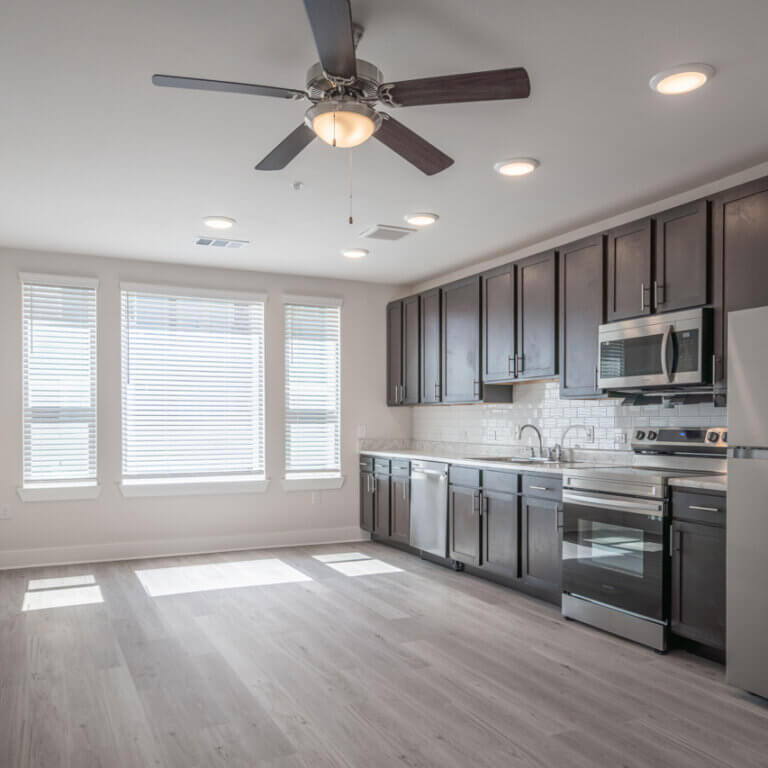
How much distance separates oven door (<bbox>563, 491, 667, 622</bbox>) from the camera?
362 centimetres

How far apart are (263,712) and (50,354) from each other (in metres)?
3.95

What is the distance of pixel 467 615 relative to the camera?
428 centimetres

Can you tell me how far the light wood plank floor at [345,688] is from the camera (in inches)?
101

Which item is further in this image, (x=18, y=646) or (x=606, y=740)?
(x=18, y=646)

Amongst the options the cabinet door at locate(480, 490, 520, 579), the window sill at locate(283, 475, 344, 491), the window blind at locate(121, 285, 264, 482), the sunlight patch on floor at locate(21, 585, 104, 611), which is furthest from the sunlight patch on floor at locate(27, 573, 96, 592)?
the cabinet door at locate(480, 490, 520, 579)

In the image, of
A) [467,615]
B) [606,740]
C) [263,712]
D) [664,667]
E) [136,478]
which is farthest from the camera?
[136,478]

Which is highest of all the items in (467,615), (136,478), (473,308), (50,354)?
(473,308)

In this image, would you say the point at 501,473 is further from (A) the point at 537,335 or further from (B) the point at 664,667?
(B) the point at 664,667

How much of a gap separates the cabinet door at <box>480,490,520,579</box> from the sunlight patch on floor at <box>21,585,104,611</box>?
2.60 m

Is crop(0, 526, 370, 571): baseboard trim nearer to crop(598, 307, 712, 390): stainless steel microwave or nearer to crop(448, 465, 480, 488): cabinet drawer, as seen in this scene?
crop(448, 465, 480, 488): cabinet drawer

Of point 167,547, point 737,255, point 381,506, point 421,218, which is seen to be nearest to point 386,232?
point 421,218

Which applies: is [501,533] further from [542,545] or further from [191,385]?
[191,385]

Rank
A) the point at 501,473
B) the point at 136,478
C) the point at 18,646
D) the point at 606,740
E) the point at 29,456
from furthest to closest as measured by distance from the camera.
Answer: the point at 136,478
the point at 29,456
the point at 501,473
the point at 18,646
the point at 606,740

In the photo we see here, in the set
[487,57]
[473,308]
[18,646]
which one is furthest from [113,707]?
[473,308]
